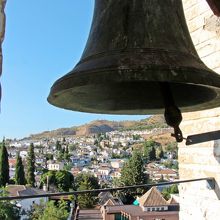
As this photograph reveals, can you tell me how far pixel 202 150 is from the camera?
244 centimetres

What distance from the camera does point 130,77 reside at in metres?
1.03

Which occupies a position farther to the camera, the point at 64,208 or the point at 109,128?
the point at 109,128

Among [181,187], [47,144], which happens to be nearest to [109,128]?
[47,144]

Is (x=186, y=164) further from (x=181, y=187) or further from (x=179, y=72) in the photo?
(x=179, y=72)

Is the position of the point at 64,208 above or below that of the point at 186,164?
below

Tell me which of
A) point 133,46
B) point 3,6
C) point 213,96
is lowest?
point 213,96

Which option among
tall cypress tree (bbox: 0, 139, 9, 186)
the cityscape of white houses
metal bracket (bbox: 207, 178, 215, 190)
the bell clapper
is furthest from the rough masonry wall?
the cityscape of white houses

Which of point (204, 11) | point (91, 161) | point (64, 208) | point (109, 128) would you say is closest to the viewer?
point (204, 11)

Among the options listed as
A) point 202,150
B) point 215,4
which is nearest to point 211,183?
point 202,150

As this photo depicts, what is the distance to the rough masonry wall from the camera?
2.34 metres

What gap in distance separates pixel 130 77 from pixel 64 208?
21.6m

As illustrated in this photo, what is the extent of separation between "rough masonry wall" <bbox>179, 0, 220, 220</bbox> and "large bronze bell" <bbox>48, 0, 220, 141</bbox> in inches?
38.2

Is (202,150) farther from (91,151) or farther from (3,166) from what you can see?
(91,151)

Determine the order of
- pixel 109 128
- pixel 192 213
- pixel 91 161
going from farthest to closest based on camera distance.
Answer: pixel 109 128, pixel 91 161, pixel 192 213
